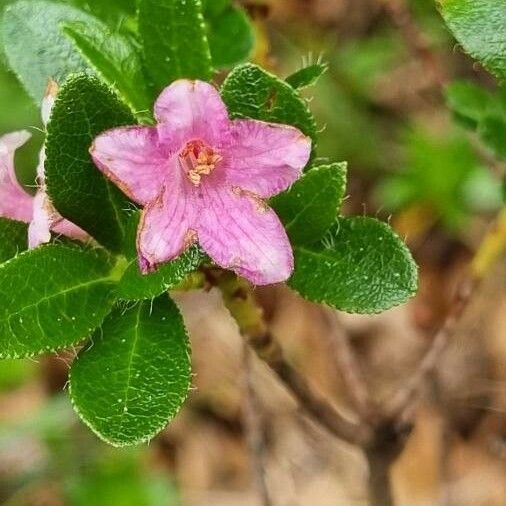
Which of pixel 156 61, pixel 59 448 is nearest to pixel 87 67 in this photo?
pixel 156 61

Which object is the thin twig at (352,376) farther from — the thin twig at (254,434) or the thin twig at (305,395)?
the thin twig at (254,434)

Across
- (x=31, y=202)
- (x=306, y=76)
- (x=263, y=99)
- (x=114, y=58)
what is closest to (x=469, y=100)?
(x=306, y=76)

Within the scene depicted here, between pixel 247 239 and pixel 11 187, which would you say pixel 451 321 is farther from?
pixel 11 187

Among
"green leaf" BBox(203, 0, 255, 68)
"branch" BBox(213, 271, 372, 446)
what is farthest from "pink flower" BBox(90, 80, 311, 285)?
"green leaf" BBox(203, 0, 255, 68)

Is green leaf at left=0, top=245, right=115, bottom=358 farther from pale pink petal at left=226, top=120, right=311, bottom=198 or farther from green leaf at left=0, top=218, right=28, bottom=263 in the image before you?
pale pink petal at left=226, top=120, right=311, bottom=198

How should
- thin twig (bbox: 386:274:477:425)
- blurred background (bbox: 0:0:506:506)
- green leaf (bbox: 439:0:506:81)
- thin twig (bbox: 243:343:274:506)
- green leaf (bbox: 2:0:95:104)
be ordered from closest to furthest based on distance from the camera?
green leaf (bbox: 439:0:506:81) < green leaf (bbox: 2:0:95:104) < thin twig (bbox: 386:274:477:425) < thin twig (bbox: 243:343:274:506) < blurred background (bbox: 0:0:506:506)
